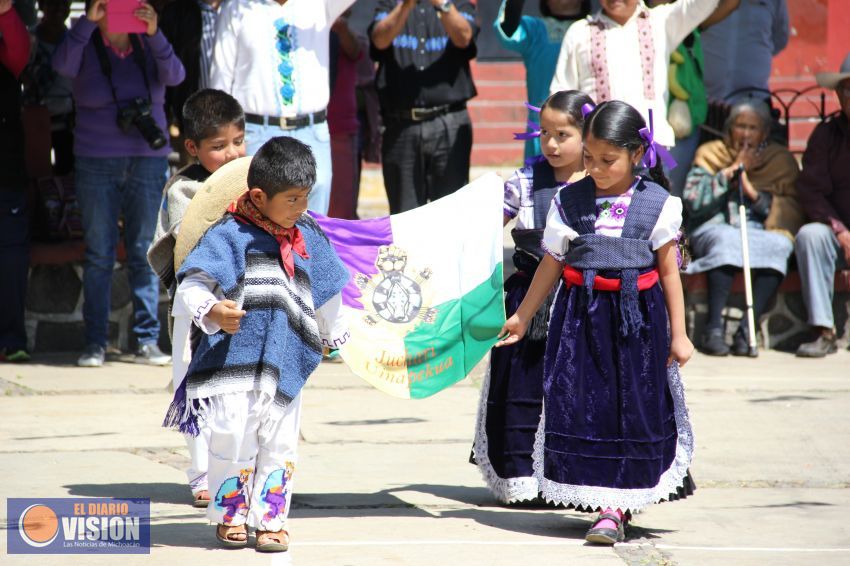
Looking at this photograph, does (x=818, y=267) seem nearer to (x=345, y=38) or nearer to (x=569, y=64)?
(x=569, y=64)

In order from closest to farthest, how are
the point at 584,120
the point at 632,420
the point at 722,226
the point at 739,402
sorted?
the point at 632,420 → the point at 584,120 → the point at 739,402 → the point at 722,226

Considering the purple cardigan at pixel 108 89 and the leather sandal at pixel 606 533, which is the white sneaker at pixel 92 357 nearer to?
the purple cardigan at pixel 108 89

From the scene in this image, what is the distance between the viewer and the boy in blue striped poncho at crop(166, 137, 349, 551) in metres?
4.57

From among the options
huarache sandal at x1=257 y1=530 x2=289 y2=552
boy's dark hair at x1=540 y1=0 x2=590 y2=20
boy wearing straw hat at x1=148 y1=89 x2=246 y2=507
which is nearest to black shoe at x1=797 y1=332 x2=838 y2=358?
boy's dark hair at x1=540 y1=0 x2=590 y2=20

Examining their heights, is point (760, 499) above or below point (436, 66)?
below

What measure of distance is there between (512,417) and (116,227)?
12.4ft

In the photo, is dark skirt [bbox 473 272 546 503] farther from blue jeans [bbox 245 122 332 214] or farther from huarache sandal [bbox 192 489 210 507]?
blue jeans [bbox 245 122 332 214]

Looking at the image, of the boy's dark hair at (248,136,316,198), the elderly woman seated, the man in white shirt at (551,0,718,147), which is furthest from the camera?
the elderly woman seated

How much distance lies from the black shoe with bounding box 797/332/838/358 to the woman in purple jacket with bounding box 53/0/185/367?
4.02 m

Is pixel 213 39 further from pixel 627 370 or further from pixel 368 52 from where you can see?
pixel 627 370

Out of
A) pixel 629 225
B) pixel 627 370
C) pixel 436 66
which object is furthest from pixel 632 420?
pixel 436 66

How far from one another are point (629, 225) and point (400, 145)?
12.9 feet

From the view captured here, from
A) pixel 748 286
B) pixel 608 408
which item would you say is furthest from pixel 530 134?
pixel 748 286

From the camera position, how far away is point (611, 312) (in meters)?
4.94
